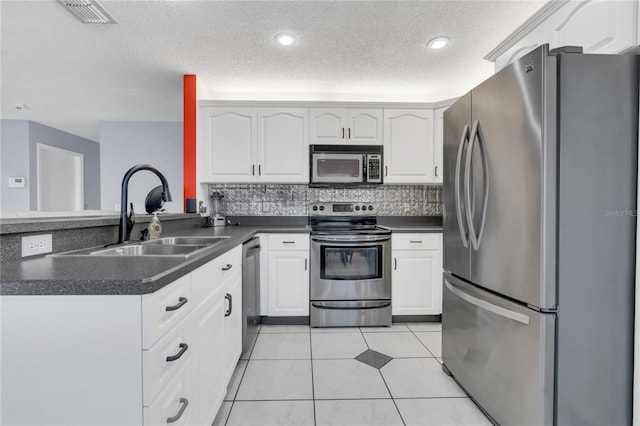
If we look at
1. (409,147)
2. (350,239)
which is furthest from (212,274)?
(409,147)

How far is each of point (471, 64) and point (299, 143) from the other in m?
1.77

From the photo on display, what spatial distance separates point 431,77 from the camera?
2908mm

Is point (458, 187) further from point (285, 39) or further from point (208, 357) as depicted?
point (285, 39)

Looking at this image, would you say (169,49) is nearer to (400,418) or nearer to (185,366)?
(185,366)

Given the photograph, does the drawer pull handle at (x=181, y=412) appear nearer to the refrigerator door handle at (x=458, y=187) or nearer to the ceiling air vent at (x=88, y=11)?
the refrigerator door handle at (x=458, y=187)

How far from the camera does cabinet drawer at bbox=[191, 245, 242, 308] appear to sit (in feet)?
3.64

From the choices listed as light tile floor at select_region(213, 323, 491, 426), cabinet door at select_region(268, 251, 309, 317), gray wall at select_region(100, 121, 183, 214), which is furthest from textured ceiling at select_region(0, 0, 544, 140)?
light tile floor at select_region(213, 323, 491, 426)

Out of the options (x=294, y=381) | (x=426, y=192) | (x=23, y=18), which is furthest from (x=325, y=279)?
(x=23, y=18)

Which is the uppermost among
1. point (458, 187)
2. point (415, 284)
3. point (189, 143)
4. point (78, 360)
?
point (189, 143)

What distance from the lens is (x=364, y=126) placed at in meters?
3.01

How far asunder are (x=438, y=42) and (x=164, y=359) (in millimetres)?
2681

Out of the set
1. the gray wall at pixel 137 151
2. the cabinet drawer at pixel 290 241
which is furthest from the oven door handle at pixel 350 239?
the gray wall at pixel 137 151

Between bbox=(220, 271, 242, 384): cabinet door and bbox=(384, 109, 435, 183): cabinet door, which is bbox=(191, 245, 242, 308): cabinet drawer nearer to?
bbox=(220, 271, 242, 384): cabinet door

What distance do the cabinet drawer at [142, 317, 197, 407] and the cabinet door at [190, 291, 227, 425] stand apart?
0.09m
